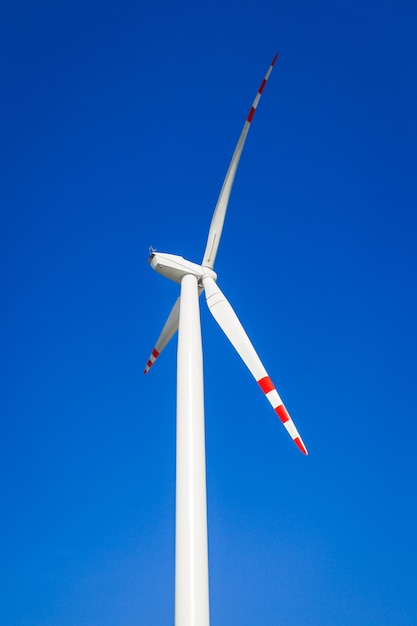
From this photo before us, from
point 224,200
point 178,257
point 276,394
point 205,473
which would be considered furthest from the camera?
point 224,200

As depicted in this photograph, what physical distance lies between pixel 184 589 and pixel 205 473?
9.80 ft

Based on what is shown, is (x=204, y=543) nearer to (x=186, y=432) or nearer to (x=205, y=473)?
(x=205, y=473)

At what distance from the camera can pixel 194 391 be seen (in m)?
16.2

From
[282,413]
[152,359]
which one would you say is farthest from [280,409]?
[152,359]

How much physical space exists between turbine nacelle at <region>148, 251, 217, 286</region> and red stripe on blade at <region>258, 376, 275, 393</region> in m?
5.10

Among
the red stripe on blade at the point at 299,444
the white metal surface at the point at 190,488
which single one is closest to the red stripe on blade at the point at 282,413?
the red stripe on blade at the point at 299,444

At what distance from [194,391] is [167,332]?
7.81 m

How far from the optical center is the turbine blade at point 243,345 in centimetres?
1764

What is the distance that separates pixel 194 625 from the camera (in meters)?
12.4

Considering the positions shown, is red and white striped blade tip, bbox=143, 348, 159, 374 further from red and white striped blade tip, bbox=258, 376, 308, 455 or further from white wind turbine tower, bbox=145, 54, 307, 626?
red and white striped blade tip, bbox=258, 376, 308, 455

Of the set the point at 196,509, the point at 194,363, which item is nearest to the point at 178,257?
the point at 194,363

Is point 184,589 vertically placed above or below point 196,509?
below

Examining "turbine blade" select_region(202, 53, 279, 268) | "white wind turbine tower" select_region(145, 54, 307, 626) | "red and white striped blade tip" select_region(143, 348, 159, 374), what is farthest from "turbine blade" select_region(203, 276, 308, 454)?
"red and white striped blade tip" select_region(143, 348, 159, 374)

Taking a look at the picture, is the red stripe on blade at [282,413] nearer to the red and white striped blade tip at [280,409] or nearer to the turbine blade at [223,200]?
the red and white striped blade tip at [280,409]
